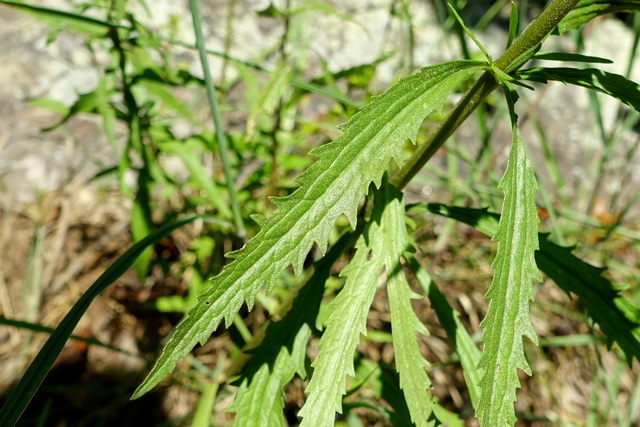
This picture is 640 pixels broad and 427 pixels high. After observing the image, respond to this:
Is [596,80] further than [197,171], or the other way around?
[197,171]

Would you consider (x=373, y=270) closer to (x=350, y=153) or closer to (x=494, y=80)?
(x=350, y=153)

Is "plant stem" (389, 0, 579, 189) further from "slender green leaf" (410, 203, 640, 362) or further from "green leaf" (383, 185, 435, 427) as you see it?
"slender green leaf" (410, 203, 640, 362)

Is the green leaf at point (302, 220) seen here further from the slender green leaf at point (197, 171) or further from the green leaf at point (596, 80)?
the slender green leaf at point (197, 171)

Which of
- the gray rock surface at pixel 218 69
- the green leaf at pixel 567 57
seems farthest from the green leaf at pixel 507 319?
the gray rock surface at pixel 218 69

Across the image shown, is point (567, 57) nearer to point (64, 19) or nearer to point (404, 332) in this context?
point (404, 332)

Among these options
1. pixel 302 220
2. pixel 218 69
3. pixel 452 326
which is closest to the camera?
pixel 302 220

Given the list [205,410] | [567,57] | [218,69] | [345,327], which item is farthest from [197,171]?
[218,69]

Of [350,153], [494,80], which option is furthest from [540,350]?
[350,153]
